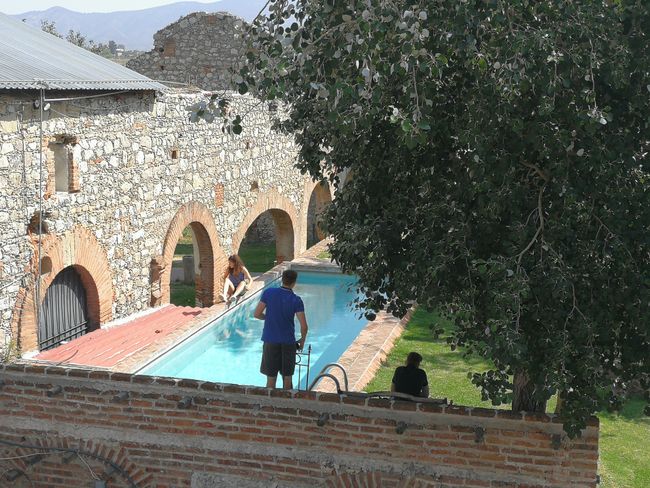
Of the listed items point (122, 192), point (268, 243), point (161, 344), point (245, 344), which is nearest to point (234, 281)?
point (245, 344)

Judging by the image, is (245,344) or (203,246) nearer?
(245,344)

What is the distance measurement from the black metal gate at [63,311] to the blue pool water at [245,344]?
4.58 ft

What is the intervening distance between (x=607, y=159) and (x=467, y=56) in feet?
3.64

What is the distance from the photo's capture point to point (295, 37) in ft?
16.8

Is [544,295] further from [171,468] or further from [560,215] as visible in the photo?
[171,468]

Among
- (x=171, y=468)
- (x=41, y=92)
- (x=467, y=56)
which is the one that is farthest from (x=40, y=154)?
(x=467, y=56)

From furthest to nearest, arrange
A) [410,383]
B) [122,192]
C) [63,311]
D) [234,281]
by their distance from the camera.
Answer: [234,281]
[122,192]
[63,311]
[410,383]

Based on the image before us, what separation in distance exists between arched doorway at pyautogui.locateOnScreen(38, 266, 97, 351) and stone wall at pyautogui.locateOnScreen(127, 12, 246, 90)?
Result: 12.2m

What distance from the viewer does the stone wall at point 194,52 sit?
22609mm

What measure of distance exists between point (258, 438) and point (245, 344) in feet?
20.6

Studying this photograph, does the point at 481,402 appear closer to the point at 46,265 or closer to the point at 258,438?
the point at 258,438

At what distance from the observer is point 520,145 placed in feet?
17.4

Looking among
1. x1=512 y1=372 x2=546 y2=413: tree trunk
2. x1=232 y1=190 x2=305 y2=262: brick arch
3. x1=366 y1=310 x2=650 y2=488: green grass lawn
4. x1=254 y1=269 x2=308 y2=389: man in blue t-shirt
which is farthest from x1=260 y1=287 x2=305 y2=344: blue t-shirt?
x1=232 y1=190 x2=305 y2=262: brick arch

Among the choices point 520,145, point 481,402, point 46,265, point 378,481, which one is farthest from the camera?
point 46,265
